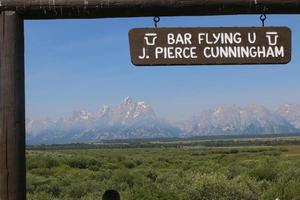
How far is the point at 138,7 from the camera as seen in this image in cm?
446

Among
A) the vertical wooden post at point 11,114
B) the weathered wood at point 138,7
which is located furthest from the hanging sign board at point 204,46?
the vertical wooden post at point 11,114

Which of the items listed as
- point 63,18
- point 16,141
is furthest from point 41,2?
point 16,141

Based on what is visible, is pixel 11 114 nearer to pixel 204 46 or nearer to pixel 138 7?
pixel 138 7

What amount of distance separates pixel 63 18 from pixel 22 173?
1.32 m

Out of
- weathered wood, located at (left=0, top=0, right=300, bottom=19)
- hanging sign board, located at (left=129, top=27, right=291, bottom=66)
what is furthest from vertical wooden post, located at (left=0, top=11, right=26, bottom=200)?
hanging sign board, located at (left=129, top=27, right=291, bottom=66)

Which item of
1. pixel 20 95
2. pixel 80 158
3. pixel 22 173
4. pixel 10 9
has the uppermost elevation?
pixel 10 9

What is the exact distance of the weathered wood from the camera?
4441mm

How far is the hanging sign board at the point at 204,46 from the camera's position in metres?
4.44

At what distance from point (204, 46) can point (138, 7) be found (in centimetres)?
63

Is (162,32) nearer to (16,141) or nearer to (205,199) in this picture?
(16,141)

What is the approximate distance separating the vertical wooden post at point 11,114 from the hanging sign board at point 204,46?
934 mm

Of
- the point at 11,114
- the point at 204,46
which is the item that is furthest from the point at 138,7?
the point at 11,114

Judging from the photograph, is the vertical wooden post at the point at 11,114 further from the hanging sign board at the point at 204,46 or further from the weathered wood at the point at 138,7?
the hanging sign board at the point at 204,46

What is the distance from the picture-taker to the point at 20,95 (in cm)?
436
